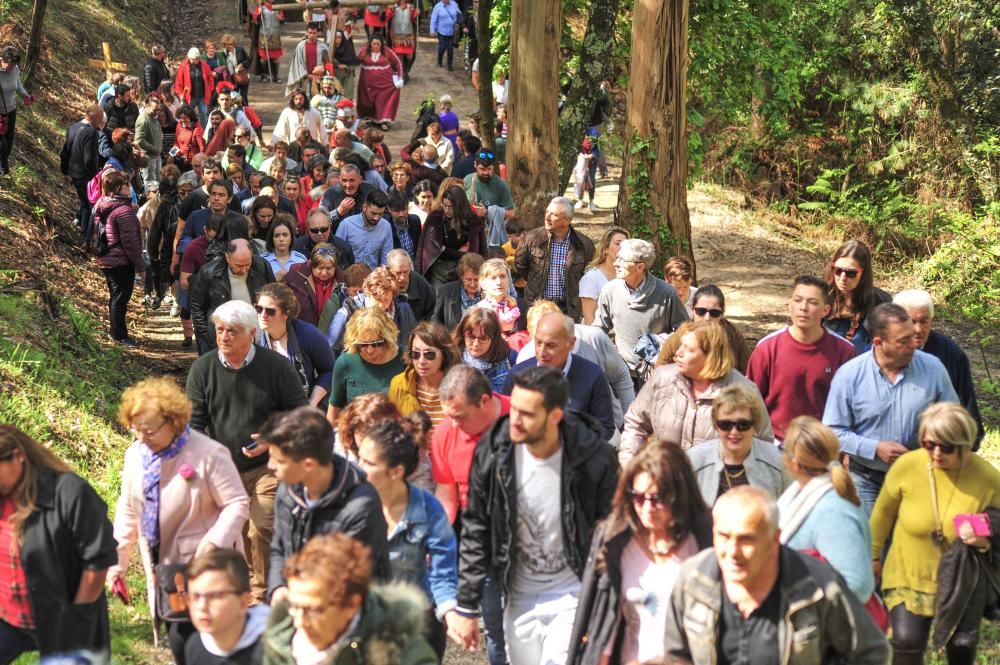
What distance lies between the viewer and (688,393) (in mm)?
6691

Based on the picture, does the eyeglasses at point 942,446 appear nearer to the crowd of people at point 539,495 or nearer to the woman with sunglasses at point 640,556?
the crowd of people at point 539,495

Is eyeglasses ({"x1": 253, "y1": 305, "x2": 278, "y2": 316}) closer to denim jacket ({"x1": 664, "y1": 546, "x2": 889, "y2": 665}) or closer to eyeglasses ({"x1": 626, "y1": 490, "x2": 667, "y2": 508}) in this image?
eyeglasses ({"x1": 626, "y1": 490, "x2": 667, "y2": 508})

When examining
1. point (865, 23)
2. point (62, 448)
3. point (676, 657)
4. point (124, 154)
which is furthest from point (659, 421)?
point (865, 23)

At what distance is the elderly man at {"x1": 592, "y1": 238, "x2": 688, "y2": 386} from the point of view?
9148 millimetres

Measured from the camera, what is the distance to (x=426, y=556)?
5523 millimetres

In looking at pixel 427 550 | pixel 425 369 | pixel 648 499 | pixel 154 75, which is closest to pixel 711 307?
pixel 425 369

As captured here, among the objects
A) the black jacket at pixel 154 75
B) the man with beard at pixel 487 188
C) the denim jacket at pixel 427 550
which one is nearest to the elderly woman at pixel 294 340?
the denim jacket at pixel 427 550

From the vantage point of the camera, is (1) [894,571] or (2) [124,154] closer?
(1) [894,571]

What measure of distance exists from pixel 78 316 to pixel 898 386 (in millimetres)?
8486

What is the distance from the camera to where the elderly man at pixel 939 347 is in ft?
23.4

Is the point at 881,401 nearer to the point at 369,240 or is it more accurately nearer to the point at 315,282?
the point at 315,282

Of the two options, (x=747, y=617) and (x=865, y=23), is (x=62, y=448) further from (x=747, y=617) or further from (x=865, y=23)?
(x=865, y=23)

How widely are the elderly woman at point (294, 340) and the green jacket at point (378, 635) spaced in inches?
138

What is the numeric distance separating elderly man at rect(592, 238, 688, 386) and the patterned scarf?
160 inches
